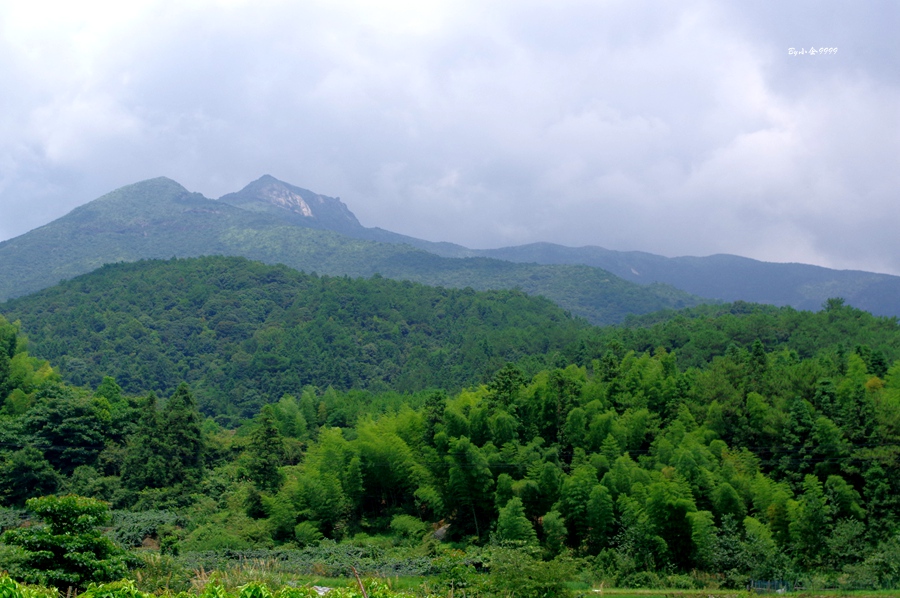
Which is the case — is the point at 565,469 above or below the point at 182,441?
above

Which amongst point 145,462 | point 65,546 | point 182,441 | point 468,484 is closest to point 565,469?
point 468,484

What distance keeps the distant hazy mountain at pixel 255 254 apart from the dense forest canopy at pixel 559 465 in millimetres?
88150

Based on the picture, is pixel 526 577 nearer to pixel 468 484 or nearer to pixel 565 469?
pixel 468 484

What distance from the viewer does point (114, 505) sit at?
3381 cm

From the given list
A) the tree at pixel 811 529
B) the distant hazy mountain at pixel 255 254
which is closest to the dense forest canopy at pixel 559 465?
the tree at pixel 811 529

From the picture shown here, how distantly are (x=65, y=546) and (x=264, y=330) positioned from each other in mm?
65786

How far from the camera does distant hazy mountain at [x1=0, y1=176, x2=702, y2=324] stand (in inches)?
5143

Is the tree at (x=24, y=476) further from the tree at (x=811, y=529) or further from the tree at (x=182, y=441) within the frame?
the tree at (x=811, y=529)

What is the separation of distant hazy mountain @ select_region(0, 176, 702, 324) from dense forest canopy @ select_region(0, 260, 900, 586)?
88.1 metres

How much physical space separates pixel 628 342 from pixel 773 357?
13.3m

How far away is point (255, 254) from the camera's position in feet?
512

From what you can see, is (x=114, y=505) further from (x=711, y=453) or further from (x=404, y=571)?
(x=711, y=453)

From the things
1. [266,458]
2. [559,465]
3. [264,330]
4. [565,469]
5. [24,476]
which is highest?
[264,330]

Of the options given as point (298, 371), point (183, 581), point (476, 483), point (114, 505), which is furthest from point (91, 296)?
point (183, 581)
